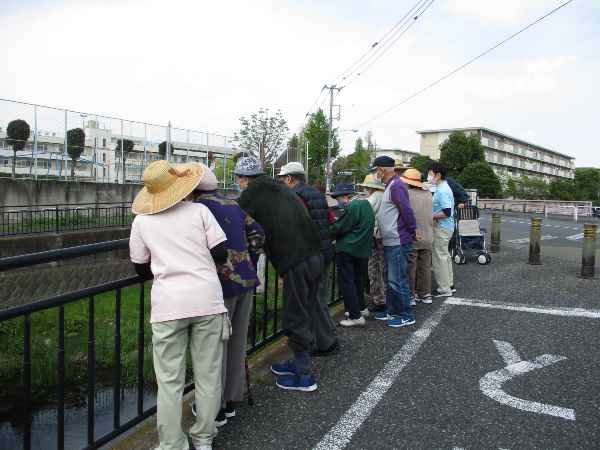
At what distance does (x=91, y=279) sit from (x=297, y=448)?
43.4ft

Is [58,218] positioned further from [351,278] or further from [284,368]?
[284,368]

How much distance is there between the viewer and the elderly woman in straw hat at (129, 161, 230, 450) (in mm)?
2553

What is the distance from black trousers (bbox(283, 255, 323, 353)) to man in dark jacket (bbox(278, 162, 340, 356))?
47cm

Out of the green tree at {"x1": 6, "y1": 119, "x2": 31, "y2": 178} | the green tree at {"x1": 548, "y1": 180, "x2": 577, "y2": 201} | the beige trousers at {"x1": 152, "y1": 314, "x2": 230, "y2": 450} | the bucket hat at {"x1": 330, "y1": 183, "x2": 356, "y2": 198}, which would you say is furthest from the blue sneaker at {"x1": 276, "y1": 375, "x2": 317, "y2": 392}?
the green tree at {"x1": 548, "y1": 180, "x2": 577, "y2": 201}

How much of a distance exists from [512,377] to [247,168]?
2.80 m

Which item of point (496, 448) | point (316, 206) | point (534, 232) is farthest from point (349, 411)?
point (534, 232)

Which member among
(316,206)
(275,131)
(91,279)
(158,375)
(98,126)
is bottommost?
(91,279)

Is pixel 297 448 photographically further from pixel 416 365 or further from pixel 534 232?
pixel 534 232

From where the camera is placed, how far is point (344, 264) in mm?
5199

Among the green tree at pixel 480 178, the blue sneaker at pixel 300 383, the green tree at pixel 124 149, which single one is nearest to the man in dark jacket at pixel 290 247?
the blue sneaker at pixel 300 383

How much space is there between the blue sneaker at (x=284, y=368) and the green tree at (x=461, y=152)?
56532mm

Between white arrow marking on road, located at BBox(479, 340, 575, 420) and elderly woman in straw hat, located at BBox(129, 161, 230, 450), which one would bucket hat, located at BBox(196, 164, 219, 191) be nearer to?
elderly woman in straw hat, located at BBox(129, 161, 230, 450)

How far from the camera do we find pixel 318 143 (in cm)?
5738

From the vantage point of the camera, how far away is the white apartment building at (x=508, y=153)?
8350cm
